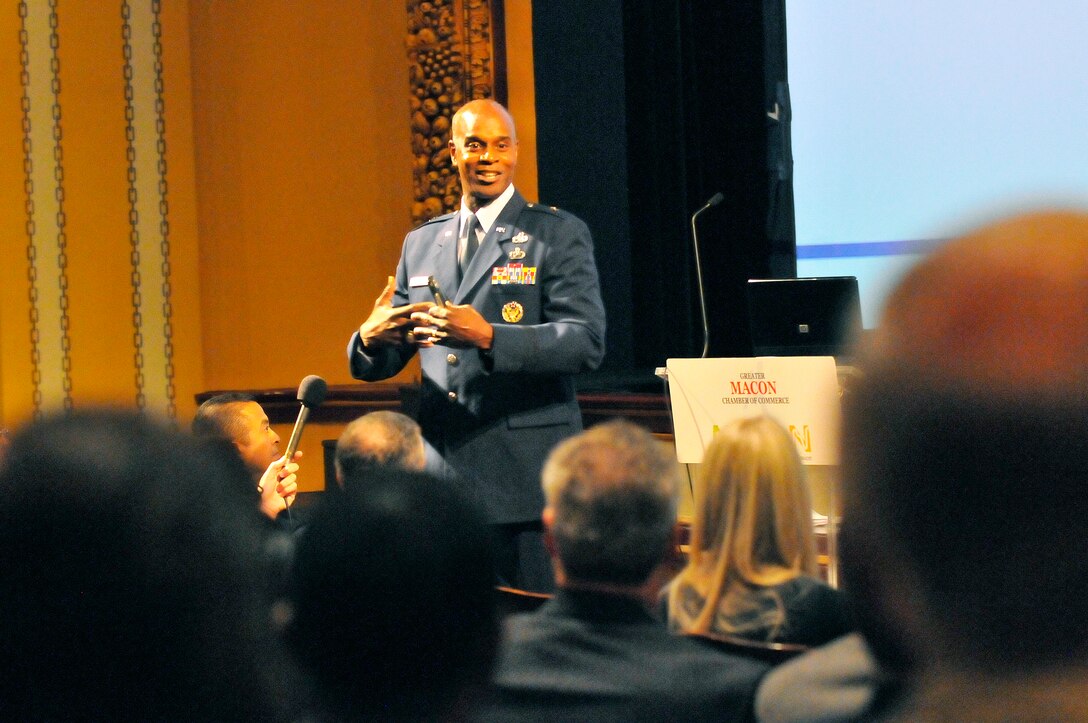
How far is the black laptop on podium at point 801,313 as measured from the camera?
12.9ft

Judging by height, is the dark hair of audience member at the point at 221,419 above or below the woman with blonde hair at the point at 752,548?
above

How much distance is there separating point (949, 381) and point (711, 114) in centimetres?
470

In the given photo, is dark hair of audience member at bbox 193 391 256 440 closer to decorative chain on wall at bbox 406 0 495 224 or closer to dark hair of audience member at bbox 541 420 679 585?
dark hair of audience member at bbox 541 420 679 585

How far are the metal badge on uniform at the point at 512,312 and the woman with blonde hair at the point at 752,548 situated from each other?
1.16 metres

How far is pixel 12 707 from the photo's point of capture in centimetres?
54

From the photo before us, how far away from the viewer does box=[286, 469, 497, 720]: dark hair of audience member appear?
2.19ft

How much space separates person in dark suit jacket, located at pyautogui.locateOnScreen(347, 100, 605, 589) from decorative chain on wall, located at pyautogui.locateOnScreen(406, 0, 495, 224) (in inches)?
65.9

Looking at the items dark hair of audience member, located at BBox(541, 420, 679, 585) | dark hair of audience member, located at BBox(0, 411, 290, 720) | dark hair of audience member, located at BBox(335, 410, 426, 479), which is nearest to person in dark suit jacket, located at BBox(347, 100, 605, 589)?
dark hair of audience member, located at BBox(335, 410, 426, 479)

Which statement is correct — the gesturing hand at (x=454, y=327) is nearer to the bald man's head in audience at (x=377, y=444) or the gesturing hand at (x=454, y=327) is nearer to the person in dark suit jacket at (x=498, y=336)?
the person in dark suit jacket at (x=498, y=336)

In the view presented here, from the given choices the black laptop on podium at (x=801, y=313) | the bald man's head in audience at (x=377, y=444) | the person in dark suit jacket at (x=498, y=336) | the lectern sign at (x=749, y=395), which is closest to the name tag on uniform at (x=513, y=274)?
the person in dark suit jacket at (x=498, y=336)

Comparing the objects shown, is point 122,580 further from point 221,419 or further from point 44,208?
point 44,208

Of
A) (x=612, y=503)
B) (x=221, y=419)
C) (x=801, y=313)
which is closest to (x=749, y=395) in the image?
(x=801, y=313)

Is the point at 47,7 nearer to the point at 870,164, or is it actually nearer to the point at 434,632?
the point at 870,164

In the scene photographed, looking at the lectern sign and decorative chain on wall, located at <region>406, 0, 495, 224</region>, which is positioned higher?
decorative chain on wall, located at <region>406, 0, 495, 224</region>
